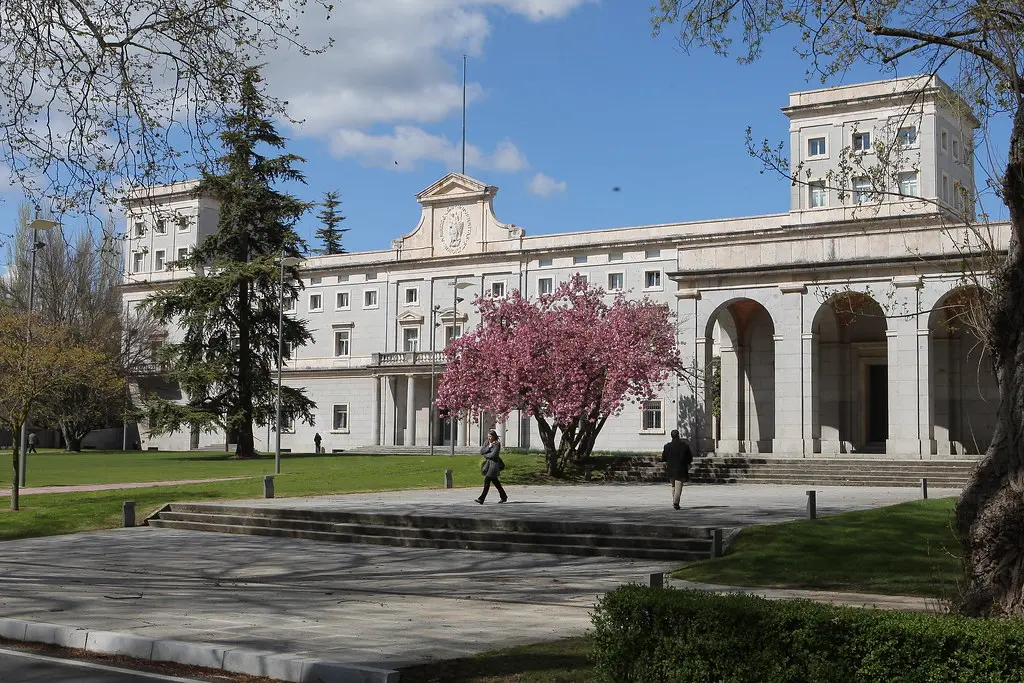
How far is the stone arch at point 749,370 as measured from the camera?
1697 inches

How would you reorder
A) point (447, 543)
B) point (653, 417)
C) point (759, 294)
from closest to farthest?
point (447, 543) < point (759, 294) < point (653, 417)

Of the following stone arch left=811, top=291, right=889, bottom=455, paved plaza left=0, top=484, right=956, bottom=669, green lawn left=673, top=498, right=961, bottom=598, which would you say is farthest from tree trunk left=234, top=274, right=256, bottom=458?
green lawn left=673, top=498, right=961, bottom=598

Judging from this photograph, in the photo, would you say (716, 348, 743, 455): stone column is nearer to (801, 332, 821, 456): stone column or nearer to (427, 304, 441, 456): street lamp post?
(801, 332, 821, 456): stone column

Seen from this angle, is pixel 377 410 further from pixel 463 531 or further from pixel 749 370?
pixel 463 531

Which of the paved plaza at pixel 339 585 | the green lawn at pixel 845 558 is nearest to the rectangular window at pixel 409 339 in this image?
the paved plaza at pixel 339 585

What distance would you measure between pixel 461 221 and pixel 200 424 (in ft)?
81.2

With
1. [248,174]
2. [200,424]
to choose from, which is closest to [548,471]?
[200,424]

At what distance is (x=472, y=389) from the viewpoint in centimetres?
4094

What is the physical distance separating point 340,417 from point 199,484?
43064 millimetres

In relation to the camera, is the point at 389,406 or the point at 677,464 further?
the point at 389,406

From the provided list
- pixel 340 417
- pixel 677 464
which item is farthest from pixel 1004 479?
pixel 340 417

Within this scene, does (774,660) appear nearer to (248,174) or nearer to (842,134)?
(248,174)

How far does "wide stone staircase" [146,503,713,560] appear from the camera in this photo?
1914 cm

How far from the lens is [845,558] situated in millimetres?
16469
